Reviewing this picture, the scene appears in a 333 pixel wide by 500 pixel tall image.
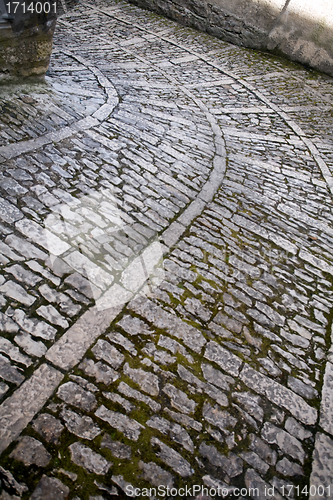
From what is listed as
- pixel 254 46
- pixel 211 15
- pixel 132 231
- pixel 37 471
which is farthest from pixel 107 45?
pixel 37 471

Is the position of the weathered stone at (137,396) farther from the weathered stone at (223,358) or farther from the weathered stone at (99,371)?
the weathered stone at (223,358)

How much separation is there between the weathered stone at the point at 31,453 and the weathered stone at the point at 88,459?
17 cm

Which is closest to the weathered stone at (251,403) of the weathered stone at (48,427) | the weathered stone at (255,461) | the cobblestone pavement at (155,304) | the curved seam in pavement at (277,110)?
the cobblestone pavement at (155,304)

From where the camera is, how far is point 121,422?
2398 mm

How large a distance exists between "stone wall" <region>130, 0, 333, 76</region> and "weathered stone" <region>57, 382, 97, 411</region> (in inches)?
448

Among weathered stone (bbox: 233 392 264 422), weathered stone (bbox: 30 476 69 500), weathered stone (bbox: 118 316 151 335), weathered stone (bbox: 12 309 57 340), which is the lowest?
weathered stone (bbox: 30 476 69 500)

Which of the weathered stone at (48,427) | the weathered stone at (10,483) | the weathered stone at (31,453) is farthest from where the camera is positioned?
the weathered stone at (48,427)

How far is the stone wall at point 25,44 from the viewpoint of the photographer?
196 inches

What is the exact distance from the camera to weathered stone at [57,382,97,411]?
95.5 inches

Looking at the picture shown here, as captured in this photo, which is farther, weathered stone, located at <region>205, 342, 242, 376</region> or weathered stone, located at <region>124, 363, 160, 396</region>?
weathered stone, located at <region>205, 342, 242, 376</region>

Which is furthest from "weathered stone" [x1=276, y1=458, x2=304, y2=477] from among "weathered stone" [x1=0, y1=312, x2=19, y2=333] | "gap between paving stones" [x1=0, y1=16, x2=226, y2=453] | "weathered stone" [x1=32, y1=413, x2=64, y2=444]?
"weathered stone" [x1=0, y1=312, x2=19, y2=333]

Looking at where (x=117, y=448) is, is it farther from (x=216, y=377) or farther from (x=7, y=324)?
(x=7, y=324)

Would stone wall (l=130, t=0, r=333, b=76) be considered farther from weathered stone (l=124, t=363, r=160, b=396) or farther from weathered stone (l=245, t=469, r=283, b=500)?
weathered stone (l=245, t=469, r=283, b=500)

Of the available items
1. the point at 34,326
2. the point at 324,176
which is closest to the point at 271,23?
the point at 324,176
